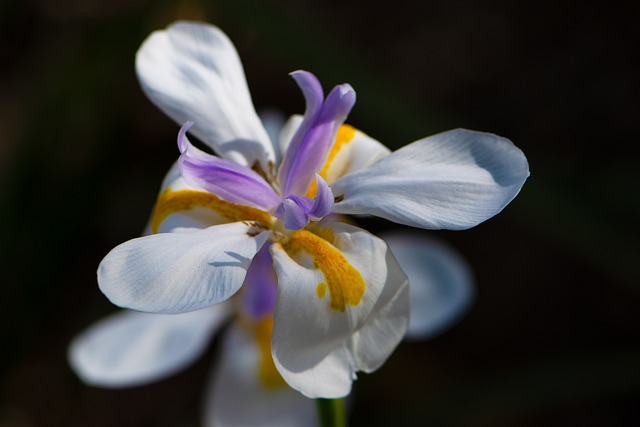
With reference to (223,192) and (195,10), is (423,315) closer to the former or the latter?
(223,192)

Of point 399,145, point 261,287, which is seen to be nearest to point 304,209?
point 261,287

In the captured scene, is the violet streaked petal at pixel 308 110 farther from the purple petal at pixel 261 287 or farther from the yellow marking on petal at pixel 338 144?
the purple petal at pixel 261 287

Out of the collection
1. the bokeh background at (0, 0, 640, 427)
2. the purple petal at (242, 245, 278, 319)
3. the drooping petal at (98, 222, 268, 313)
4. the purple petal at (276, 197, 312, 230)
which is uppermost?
the purple petal at (276, 197, 312, 230)

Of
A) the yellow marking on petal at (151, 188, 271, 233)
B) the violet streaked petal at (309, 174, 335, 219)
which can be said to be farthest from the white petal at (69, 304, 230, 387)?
the violet streaked petal at (309, 174, 335, 219)

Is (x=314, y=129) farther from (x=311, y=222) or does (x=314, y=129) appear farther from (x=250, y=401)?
(x=250, y=401)

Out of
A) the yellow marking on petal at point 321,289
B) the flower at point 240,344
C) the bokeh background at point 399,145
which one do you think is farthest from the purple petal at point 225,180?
the bokeh background at point 399,145

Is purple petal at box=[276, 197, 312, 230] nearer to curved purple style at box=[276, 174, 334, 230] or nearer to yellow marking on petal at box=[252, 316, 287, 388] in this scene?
curved purple style at box=[276, 174, 334, 230]
